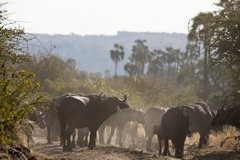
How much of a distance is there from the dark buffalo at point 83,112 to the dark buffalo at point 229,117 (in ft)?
14.4

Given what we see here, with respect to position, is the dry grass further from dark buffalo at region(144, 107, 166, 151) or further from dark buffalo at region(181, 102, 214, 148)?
dark buffalo at region(144, 107, 166, 151)

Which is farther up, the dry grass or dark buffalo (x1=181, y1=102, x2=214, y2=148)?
dark buffalo (x1=181, y1=102, x2=214, y2=148)

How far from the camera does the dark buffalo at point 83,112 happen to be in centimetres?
1914

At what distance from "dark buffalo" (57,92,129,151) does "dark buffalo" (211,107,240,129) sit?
4.40 metres

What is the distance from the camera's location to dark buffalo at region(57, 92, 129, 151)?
1914 cm

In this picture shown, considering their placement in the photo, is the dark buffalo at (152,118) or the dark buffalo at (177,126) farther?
the dark buffalo at (152,118)

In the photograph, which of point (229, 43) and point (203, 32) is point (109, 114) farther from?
point (203, 32)

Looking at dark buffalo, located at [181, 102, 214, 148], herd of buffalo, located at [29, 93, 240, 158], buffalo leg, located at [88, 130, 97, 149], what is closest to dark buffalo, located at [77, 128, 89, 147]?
herd of buffalo, located at [29, 93, 240, 158]

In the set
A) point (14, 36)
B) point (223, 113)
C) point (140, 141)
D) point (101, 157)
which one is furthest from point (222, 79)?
point (14, 36)

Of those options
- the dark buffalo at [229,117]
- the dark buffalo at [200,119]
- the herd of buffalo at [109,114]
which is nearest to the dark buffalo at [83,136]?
the herd of buffalo at [109,114]

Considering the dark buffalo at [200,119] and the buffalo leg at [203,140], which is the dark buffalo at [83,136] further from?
the buffalo leg at [203,140]

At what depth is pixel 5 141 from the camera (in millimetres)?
7598

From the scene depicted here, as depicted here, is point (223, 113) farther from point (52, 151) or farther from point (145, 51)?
point (145, 51)

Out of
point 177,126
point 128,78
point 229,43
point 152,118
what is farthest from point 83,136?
point 128,78
